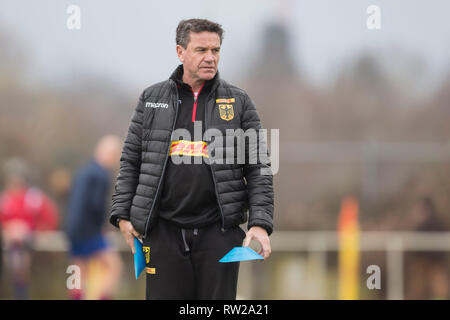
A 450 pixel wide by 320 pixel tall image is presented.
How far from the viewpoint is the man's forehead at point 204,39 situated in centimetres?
365

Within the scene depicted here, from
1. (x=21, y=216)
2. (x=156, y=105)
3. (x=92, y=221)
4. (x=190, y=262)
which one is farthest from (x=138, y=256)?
(x=21, y=216)

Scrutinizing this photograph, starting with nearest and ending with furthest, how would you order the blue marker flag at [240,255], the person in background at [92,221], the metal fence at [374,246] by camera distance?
the blue marker flag at [240,255] < the person in background at [92,221] < the metal fence at [374,246]

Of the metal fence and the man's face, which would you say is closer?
the man's face

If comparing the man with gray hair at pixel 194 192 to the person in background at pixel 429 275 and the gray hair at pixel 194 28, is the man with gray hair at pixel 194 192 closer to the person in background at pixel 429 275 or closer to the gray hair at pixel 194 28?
the gray hair at pixel 194 28

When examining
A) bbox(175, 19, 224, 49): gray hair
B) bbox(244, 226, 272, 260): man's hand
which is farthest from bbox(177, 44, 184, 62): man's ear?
bbox(244, 226, 272, 260): man's hand

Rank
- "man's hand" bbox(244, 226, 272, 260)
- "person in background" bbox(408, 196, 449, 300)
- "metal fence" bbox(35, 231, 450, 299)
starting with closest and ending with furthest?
1. "man's hand" bbox(244, 226, 272, 260)
2. "metal fence" bbox(35, 231, 450, 299)
3. "person in background" bbox(408, 196, 449, 300)

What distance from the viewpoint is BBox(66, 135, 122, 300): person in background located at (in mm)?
8180

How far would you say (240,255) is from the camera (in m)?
3.47

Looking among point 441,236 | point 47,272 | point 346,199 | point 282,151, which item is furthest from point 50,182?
point 441,236

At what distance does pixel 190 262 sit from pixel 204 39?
1173mm

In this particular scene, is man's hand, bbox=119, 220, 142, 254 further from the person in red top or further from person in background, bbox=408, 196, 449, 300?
person in background, bbox=408, 196, 449, 300

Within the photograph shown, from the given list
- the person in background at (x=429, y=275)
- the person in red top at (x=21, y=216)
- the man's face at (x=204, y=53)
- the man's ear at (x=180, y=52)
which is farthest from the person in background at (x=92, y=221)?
the person in background at (x=429, y=275)

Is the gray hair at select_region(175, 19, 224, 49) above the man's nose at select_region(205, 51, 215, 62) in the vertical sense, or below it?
above
